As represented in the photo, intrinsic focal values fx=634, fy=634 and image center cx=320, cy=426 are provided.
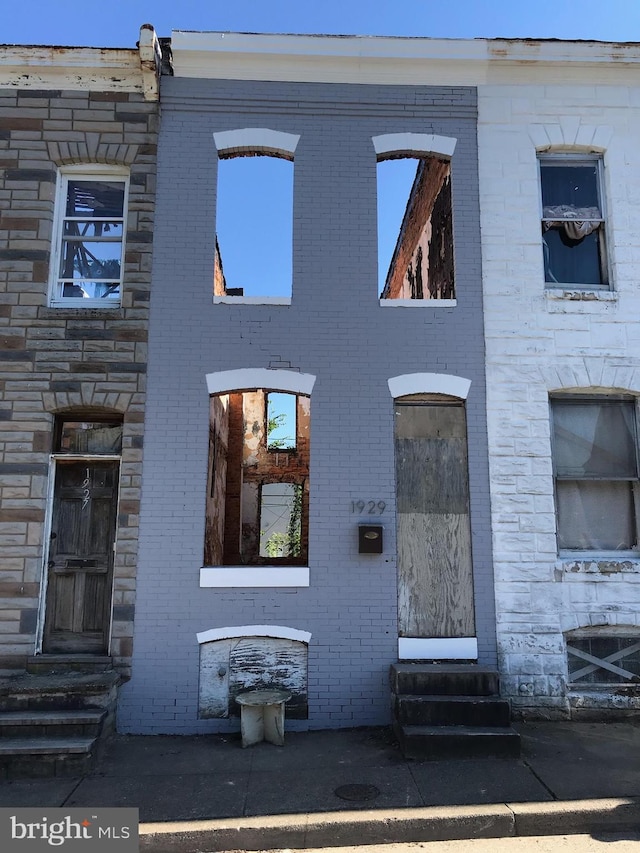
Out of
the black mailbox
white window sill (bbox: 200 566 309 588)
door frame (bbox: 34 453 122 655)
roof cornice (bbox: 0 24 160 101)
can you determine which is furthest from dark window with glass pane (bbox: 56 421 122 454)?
roof cornice (bbox: 0 24 160 101)

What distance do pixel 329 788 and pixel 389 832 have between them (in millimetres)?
698

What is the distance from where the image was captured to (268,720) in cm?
639

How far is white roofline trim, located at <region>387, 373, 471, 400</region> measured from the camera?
7.54 metres

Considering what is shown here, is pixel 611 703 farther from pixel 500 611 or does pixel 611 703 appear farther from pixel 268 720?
pixel 268 720

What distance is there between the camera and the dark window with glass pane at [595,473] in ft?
25.0

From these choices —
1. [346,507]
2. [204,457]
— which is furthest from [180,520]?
[346,507]

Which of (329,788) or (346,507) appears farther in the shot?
(346,507)

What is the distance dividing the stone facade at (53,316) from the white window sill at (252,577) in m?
0.87

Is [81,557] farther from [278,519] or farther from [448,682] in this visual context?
[278,519]

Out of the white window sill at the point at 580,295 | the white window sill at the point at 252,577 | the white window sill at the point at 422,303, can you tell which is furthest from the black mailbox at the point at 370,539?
the white window sill at the point at 580,295

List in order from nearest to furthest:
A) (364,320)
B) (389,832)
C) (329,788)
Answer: (389,832), (329,788), (364,320)

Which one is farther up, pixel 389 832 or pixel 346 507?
pixel 346 507

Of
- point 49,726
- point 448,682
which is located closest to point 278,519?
point 448,682

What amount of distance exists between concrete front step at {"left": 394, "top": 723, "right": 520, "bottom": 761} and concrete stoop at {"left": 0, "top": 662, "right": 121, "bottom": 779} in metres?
2.96
